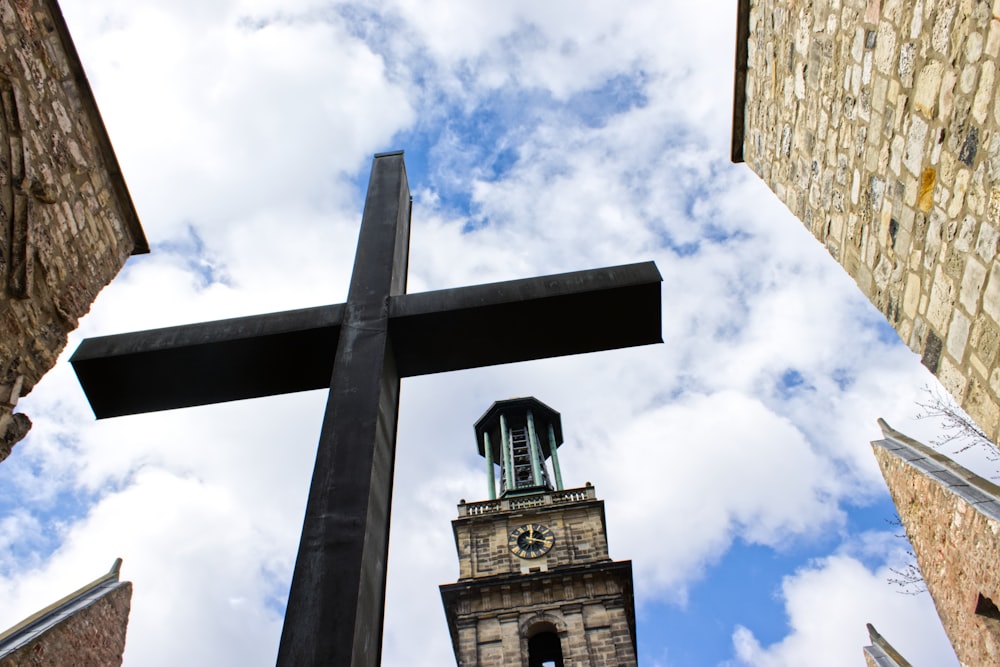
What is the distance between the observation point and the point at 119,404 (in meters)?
3.15

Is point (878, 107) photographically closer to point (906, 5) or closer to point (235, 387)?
point (906, 5)

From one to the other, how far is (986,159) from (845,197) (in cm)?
136

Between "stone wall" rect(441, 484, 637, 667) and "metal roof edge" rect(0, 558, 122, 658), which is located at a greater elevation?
"stone wall" rect(441, 484, 637, 667)

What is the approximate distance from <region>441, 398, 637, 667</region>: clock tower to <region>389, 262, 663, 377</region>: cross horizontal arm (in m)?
25.2

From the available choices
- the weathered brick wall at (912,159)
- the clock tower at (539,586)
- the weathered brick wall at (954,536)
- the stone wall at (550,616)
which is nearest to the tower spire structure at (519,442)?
the clock tower at (539,586)

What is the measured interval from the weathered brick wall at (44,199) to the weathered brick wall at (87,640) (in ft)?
11.4

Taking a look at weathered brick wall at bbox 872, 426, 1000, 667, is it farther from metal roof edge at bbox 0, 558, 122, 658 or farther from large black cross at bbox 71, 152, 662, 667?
metal roof edge at bbox 0, 558, 122, 658

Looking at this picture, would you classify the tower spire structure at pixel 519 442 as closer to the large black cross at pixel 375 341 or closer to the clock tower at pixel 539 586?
the clock tower at pixel 539 586

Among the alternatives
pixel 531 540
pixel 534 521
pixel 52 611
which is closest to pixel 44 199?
pixel 52 611

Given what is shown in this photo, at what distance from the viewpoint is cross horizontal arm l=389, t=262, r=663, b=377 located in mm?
2990

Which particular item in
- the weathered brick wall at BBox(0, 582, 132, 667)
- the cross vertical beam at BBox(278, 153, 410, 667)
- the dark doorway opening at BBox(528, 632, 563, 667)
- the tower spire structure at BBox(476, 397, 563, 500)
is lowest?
the cross vertical beam at BBox(278, 153, 410, 667)

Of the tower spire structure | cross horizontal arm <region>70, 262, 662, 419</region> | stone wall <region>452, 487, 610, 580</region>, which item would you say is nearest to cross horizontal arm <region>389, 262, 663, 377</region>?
cross horizontal arm <region>70, 262, 662, 419</region>

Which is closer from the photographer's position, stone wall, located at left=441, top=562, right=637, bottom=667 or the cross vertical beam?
the cross vertical beam

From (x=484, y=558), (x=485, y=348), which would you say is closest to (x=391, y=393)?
(x=485, y=348)
